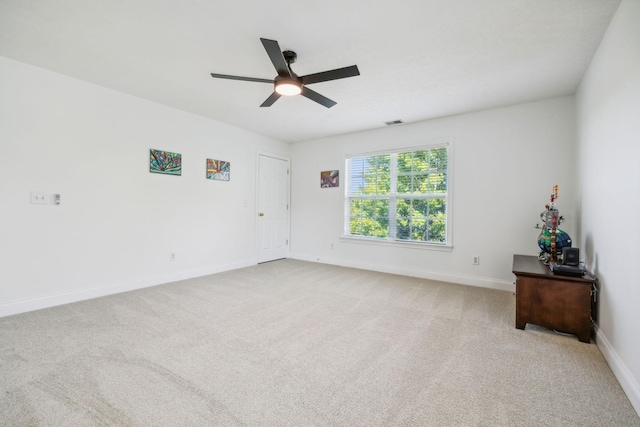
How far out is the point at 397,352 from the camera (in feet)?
7.15

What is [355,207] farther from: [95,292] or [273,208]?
[95,292]

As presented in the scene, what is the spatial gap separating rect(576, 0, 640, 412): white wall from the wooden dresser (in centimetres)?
10

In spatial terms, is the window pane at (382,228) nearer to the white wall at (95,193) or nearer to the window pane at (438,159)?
the window pane at (438,159)

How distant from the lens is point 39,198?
2.99 metres

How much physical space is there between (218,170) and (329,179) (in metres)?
2.09

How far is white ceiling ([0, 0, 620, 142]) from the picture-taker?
2.03 metres

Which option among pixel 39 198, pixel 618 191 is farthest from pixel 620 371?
pixel 39 198

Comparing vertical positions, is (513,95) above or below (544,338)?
above

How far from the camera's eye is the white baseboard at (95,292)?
2.84 meters

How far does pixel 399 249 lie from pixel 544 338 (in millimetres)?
2462

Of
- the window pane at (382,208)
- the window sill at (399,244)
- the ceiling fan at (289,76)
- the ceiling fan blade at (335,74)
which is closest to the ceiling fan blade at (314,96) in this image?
the ceiling fan at (289,76)

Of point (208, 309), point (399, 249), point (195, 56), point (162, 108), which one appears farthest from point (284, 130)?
point (208, 309)

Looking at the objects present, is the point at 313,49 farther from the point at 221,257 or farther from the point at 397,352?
the point at 221,257

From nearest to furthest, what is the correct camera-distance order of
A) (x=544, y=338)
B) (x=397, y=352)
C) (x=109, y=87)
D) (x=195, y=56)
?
(x=397, y=352), (x=544, y=338), (x=195, y=56), (x=109, y=87)
